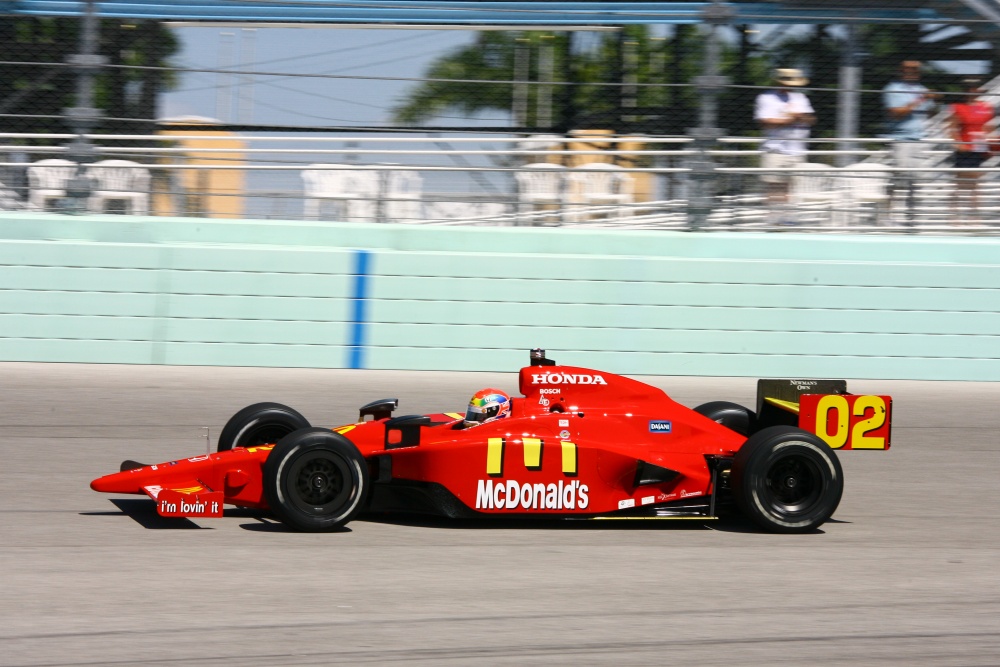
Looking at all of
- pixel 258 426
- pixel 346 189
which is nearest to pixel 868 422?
pixel 258 426

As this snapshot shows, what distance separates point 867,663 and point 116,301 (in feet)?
22.9

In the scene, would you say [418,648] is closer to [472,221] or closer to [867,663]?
[867,663]

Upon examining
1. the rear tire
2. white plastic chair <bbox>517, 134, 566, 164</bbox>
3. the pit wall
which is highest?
white plastic chair <bbox>517, 134, 566, 164</bbox>

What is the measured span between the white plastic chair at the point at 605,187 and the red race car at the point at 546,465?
4.04 m

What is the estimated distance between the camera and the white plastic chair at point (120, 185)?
9.73 meters

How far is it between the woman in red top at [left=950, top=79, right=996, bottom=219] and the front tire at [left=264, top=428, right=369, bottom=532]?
256 inches

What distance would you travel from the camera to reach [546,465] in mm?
5469

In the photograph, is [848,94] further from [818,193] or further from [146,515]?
[146,515]

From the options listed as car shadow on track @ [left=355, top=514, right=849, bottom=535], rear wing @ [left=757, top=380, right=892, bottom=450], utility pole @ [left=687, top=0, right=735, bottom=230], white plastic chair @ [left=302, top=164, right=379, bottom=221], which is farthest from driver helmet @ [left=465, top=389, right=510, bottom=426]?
utility pole @ [left=687, top=0, right=735, bottom=230]

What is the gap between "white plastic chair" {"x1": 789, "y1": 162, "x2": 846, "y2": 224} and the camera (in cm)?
989

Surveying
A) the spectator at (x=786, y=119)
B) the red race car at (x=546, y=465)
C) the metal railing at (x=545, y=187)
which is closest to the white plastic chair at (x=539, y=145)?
the metal railing at (x=545, y=187)

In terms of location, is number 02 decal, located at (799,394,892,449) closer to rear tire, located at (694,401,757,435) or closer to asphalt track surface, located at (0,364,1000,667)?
asphalt track surface, located at (0,364,1000,667)

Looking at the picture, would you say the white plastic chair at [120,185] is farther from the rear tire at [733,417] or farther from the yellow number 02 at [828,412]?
the yellow number 02 at [828,412]

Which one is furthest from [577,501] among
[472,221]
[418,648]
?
[472,221]
